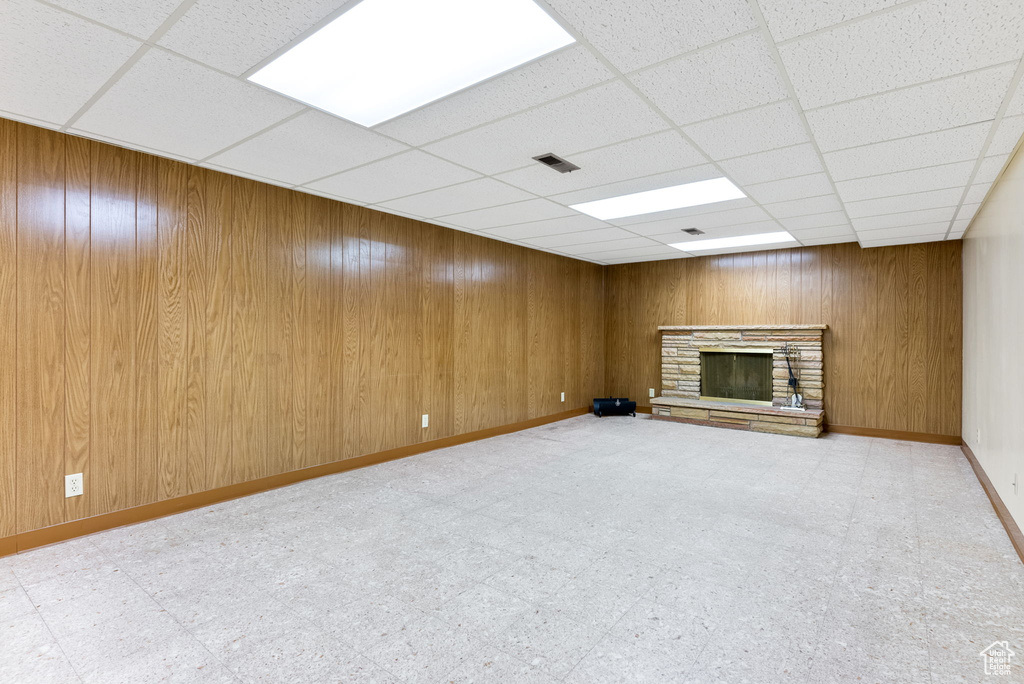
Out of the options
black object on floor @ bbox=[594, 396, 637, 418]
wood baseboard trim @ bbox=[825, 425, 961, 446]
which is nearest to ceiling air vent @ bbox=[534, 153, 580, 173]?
black object on floor @ bbox=[594, 396, 637, 418]

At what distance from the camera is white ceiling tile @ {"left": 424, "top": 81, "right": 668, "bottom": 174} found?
2381 millimetres

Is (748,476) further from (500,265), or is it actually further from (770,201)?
(500,265)

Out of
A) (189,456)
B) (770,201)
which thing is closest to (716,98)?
(770,201)

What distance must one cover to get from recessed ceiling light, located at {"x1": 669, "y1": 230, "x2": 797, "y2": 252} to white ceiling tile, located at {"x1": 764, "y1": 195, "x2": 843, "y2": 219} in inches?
33.4

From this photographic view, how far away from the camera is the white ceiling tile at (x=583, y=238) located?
536cm

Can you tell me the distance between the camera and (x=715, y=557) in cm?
270

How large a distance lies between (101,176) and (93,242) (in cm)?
41

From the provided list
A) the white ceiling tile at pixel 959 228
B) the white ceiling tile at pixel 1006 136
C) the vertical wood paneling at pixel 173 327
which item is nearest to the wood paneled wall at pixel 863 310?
the white ceiling tile at pixel 959 228

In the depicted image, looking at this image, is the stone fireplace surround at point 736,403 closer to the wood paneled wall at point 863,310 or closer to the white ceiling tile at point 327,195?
the wood paneled wall at point 863,310

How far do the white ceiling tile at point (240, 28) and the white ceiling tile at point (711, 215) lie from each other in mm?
3365

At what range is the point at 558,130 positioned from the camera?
2699 millimetres

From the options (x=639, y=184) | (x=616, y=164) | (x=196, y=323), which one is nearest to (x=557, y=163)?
(x=616, y=164)

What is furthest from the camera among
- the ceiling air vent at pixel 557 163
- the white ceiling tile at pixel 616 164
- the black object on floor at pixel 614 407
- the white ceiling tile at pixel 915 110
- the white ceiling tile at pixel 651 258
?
the black object on floor at pixel 614 407

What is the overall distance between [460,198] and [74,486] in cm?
319
